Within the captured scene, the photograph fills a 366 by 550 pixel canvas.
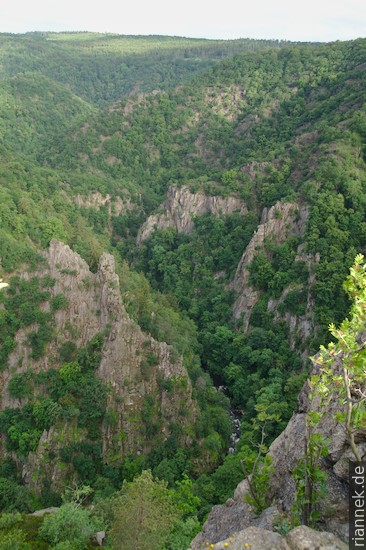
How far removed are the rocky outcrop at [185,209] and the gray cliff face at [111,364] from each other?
35549 mm

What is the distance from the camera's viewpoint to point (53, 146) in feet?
394

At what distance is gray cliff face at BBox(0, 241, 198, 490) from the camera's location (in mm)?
48125

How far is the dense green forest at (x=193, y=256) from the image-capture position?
150 ft

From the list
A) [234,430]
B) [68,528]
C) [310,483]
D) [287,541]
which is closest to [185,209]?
[234,430]

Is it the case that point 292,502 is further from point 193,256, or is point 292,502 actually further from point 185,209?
point 185,209

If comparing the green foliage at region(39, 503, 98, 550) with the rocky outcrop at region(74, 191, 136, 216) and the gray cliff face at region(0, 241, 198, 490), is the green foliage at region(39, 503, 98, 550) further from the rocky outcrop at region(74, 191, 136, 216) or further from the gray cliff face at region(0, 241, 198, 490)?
the rocky outcrop at region(74, 191, 136, 216)

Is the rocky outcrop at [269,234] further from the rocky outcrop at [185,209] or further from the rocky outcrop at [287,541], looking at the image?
the rocky outcrop at [287,541]

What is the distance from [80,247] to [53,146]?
66345 mm

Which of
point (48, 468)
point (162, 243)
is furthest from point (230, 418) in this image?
point (162, 243)

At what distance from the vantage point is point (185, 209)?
3568 inches

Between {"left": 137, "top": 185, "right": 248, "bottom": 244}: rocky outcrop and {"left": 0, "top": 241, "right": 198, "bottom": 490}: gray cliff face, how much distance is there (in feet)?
117

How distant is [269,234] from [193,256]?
55.1 feet

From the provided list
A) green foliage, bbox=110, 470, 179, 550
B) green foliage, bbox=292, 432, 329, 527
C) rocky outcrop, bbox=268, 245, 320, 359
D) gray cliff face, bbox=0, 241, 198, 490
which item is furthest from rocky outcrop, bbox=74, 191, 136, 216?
green foliage, bbox=292, 432, 329, 527

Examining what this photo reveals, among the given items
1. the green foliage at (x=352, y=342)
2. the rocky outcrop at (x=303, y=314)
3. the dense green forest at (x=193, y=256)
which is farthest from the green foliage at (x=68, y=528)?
the rocky outcrop at (x=303, y=314)
